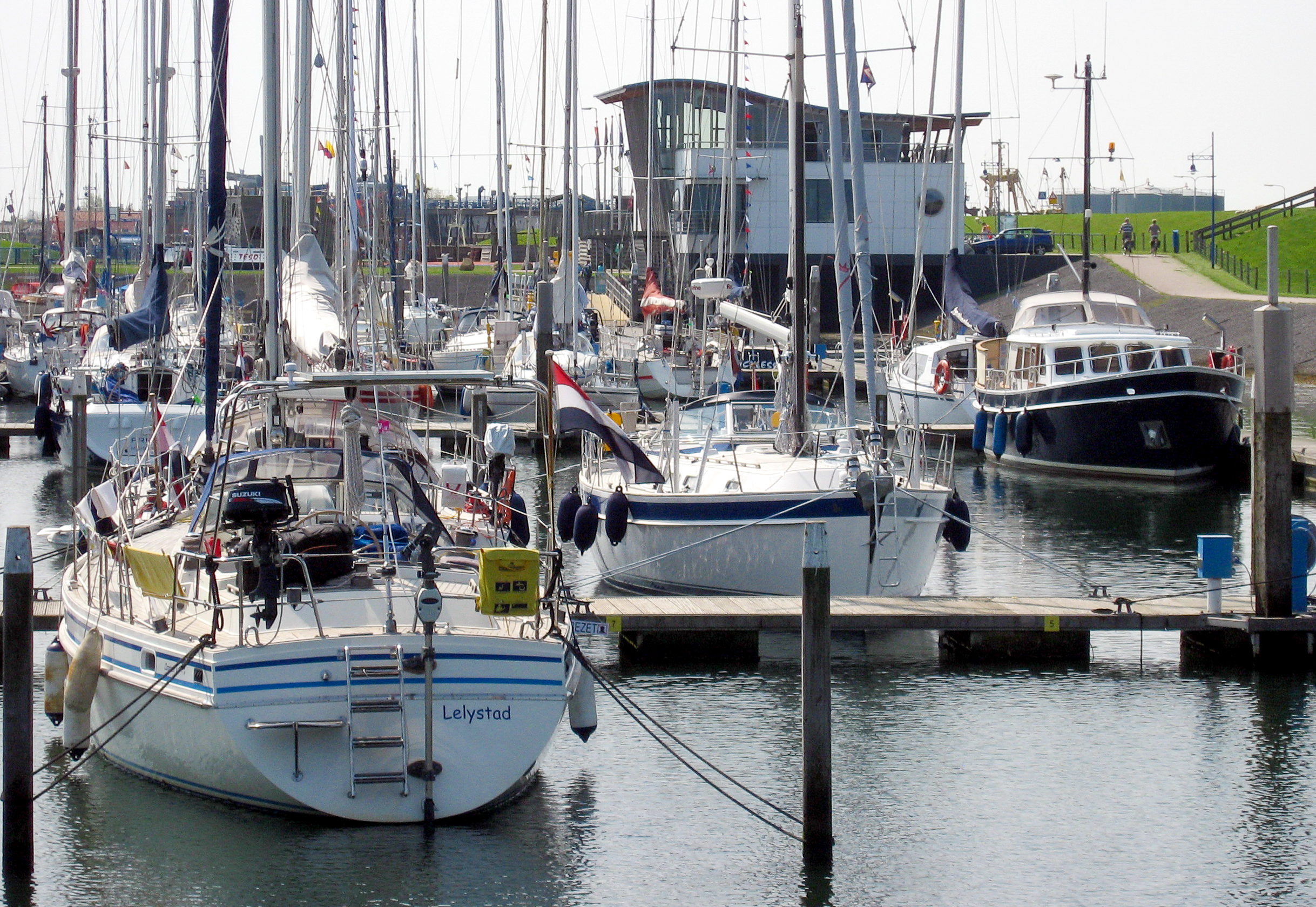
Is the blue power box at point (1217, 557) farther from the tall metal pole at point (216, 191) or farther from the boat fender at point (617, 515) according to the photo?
the tall metal pole at point (216, 191)

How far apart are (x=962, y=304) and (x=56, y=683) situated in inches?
885

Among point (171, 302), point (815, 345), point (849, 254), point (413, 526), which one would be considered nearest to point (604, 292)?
point (815, 345)

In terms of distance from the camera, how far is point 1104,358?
104ft

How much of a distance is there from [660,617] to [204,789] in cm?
550

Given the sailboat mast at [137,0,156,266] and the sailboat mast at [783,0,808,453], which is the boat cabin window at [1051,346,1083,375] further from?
the sailboat mast at [137,0,156,266]

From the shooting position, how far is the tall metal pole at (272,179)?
16.1 m

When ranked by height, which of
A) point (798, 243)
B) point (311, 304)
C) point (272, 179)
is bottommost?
point (311, 304)

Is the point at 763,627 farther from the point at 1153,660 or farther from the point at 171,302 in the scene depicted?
the point at 171,302

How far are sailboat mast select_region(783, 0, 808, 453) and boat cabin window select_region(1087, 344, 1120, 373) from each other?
1342cm

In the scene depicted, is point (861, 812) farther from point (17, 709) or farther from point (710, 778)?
point (17, 709)

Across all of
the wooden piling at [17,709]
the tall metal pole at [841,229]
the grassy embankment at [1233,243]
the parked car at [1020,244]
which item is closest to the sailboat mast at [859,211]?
the tall metal pole at [841,229]

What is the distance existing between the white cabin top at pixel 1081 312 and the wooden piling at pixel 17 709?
1028 inches

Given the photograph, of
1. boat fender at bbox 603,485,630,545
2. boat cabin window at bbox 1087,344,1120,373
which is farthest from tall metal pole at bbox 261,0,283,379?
boat cabin window at bbox 1087,344,1120,373

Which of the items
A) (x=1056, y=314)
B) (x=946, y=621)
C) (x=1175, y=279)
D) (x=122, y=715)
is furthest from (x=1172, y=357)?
(x=1175, y=279)
